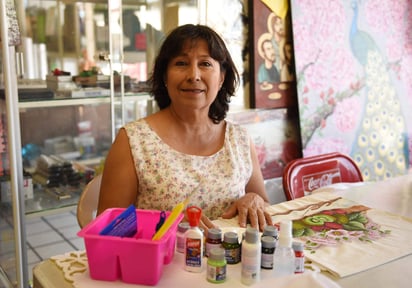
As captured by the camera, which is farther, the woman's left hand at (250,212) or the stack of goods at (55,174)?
the stack of goods at (55,174)

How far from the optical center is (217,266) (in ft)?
3.33

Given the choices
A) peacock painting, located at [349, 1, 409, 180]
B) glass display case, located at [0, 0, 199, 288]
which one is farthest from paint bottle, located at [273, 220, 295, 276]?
peacock painting, located at [349, 1, 409, 180]

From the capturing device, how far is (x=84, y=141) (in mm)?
3379

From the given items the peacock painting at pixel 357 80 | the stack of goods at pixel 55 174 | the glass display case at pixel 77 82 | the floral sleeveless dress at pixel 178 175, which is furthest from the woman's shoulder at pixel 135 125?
the peacock painting at pixel 357 80

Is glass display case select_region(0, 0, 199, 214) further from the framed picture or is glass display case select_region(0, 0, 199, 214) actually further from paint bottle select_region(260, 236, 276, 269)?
paint bottle select_region(260, 236, 276, 269)

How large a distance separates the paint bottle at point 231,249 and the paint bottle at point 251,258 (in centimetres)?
7

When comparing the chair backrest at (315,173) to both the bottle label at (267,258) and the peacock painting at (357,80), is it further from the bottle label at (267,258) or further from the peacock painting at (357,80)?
the peacock painting at (357,80)

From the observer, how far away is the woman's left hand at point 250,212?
4.60 ft

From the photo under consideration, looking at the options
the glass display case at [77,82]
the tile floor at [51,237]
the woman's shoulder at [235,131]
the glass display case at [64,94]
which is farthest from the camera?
the tile floor at [51,237]

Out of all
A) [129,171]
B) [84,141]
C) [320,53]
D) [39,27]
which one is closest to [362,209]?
[129,171]

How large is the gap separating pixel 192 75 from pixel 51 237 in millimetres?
2095

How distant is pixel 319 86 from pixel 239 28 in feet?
2.30

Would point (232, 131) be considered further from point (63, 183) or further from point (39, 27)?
point (39, 27)

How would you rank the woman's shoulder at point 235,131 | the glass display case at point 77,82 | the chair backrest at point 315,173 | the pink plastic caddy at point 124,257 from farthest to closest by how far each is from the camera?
the glass display case at point 77,82 → the chair backrest at point 315,173 → the woman's shoulder at point 235,131 → the pink plastic caddy at point 124,257
